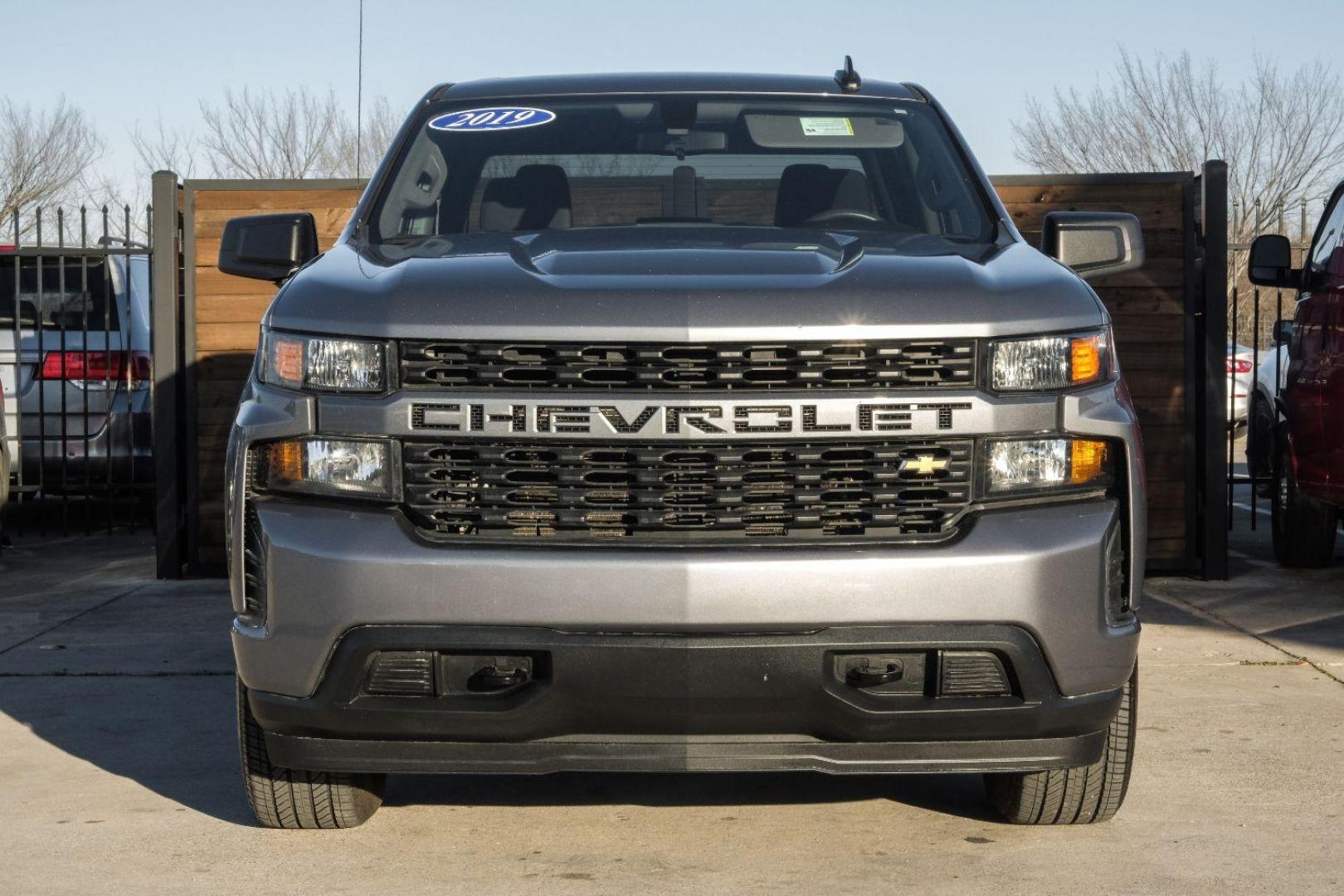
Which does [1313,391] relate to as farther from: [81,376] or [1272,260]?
[81,376]

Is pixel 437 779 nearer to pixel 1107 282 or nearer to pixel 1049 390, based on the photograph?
pixel 1049 390

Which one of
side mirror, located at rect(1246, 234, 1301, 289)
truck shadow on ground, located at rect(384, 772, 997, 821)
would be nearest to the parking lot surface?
truck shadow on ground, located at rect(384, 772, 997, 821)

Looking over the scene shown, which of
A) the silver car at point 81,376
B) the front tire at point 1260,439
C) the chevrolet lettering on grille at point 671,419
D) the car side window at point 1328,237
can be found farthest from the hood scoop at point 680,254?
the front tire at point 1260,439

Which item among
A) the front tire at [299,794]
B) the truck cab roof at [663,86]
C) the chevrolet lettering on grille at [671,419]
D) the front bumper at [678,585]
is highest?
the truck cab roof at [663,86]

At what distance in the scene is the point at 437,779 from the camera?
5.08 metres

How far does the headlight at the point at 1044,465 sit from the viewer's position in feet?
12.6

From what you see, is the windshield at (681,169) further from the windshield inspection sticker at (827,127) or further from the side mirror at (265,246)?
the side mirror at (265,246)

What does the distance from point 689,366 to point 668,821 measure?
4.66ft

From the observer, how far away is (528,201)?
5.14 m

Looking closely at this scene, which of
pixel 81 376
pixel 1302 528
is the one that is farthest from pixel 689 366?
pixel 81 376

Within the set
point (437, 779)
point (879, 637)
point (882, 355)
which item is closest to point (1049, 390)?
point (882, 355)

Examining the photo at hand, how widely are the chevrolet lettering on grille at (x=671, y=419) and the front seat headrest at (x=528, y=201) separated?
4.33 ft

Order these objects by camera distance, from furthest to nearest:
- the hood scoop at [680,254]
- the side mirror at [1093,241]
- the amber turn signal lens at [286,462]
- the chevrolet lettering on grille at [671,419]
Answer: the side mirror at [1093,241], the hood scoop at [680,254], the amber turn signal lens at [286,462], the chevrolet lettering on grille at [671,419]

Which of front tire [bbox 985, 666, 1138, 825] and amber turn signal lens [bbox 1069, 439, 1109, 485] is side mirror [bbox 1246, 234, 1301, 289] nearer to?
front tire [bbox 985, 666, 1138, 825]
